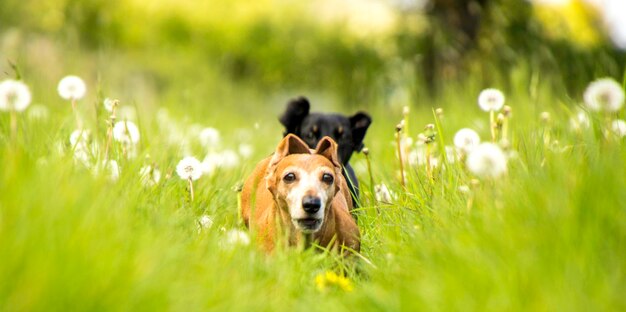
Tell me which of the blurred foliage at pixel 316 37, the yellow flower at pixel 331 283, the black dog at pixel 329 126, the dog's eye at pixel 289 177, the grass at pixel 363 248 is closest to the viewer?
the grass at pixel 363 248

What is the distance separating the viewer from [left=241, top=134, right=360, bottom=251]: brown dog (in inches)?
158

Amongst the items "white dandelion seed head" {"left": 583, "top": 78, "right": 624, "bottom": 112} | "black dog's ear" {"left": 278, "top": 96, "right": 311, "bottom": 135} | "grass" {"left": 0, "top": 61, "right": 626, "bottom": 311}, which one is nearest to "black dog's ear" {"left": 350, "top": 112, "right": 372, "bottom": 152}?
"black dog's ear" {"left": 278, "top": 96, "right": 311, "bottom": 135}

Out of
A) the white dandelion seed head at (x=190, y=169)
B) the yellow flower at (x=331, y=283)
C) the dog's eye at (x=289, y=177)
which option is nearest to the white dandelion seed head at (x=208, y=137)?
the white dandelion seed head at (x=190, y=169)

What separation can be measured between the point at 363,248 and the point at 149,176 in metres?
1.34

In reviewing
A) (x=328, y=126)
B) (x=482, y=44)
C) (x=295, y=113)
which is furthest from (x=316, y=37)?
(x=328, y=126)

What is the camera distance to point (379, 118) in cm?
941

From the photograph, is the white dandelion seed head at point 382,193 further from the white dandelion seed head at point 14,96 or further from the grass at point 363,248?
the white dandelion seed head at point 14,96

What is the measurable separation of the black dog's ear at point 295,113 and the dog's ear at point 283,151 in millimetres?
1855

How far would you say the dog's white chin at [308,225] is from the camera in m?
4.04

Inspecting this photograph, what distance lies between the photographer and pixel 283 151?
4.59m

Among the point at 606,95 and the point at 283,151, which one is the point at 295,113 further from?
the point at 606,95

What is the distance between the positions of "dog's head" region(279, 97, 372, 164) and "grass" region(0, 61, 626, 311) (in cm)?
191

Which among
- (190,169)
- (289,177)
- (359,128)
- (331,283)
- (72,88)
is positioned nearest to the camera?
(331,283)

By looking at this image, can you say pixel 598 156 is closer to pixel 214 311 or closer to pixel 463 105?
pixel 214 311
